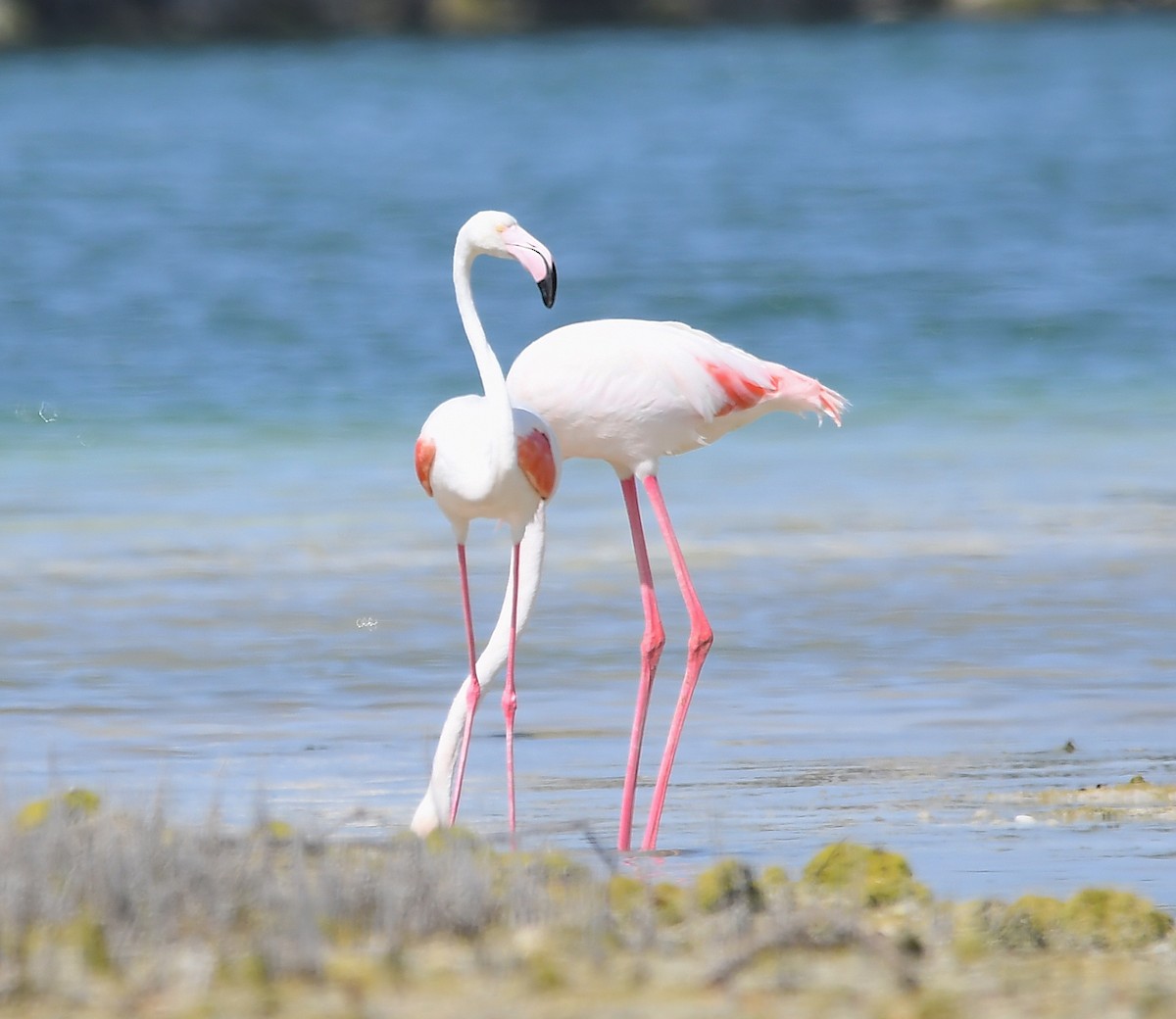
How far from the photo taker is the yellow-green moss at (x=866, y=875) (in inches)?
208

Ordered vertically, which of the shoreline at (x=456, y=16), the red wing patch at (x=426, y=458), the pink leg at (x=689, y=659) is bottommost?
the shoreline at (x=456, y=16)

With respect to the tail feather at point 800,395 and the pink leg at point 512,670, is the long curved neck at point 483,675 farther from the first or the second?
the tail feather at point 800,395

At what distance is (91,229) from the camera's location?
3075cm

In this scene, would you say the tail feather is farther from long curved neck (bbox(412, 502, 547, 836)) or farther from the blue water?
the blue water

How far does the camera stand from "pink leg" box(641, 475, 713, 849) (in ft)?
21.7

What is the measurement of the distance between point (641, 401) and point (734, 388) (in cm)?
32

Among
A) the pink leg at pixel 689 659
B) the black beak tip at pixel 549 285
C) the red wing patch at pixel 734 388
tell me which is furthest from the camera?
the red wing patch at pixel 734 388

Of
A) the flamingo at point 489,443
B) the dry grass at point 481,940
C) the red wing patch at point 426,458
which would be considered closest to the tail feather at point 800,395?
the flamingo at point 489,443

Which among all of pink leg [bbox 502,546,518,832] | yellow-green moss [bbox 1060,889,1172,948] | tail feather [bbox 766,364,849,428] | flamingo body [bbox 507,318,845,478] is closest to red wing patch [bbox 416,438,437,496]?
pink leg [bbox 502,546,518,832]

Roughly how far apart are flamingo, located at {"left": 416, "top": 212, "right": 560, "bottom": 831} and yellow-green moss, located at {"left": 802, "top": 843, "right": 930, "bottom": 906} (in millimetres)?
1098

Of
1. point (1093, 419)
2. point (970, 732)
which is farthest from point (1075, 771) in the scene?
point (1093, 419)

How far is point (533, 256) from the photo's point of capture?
6.27 metres

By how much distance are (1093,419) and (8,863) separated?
12.4 metres

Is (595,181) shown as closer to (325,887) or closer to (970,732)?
(970,732)
